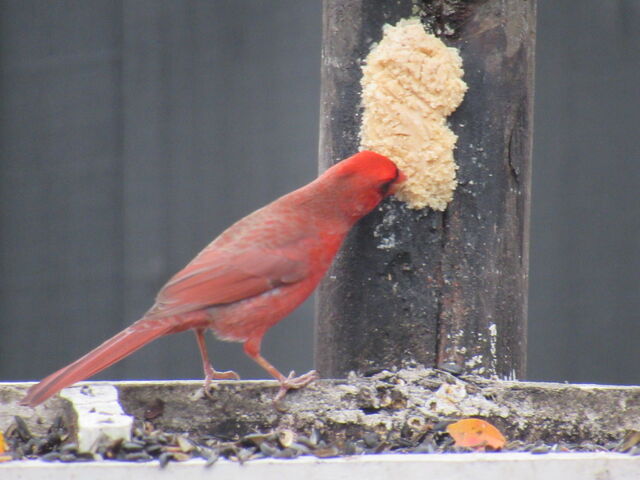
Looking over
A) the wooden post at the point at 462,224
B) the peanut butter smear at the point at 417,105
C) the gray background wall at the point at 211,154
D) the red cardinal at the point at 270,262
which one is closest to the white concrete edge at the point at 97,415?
the red cardinal at the point at 270,262

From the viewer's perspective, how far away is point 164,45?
18.1 feet

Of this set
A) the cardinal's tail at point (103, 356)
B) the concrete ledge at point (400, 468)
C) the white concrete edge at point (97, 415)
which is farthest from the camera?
the cardinal's tail at point (103, 356)

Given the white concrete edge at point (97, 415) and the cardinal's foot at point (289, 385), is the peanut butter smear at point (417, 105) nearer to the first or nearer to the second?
the cardinal's foot at point (289, 385)

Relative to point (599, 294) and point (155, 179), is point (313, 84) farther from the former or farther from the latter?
point (599, 294)

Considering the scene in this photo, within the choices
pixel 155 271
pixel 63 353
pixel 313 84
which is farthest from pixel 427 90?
pixel 63 353

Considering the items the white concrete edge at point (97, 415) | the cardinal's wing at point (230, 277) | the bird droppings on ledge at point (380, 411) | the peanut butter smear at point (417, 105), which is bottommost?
the bird droppings on ledge at point (380, 411)

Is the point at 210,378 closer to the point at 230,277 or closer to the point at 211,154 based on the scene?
the point at 230,277

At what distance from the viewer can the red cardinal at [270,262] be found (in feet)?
11.2

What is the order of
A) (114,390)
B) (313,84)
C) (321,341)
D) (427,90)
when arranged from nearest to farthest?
(114,390) → (427,90) → (321,341) → (313,84)

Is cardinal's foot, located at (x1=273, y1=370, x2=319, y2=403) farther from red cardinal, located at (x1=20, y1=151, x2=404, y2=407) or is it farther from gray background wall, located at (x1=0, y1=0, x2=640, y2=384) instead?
gray background wall, located at (x1=0, y1=0, x2=640, y2=384)

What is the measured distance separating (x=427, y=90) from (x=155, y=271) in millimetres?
2433

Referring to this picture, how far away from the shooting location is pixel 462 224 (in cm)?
349

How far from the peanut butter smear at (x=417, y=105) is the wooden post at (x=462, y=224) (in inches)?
1.2

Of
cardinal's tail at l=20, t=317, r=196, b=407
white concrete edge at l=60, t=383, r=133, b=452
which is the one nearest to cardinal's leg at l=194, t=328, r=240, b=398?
cardinal's tail at l=20, t=317, r=196, b=407
